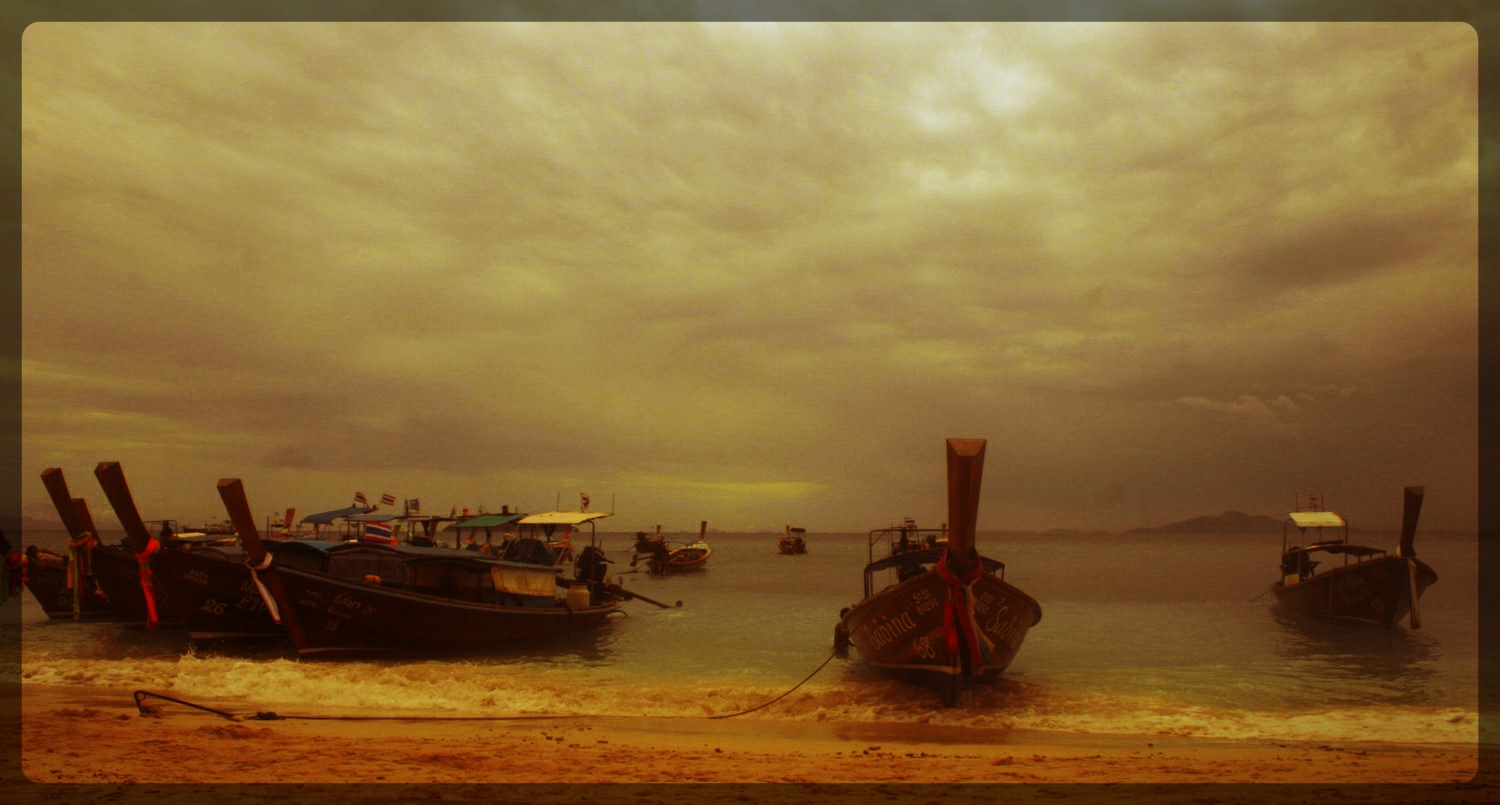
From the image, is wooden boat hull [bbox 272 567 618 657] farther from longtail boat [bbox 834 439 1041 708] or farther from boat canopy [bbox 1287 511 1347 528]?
boat canopy [bbox 1287 511 1347 528]

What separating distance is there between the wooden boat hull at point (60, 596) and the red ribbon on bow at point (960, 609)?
108ft

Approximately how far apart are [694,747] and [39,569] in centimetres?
3269

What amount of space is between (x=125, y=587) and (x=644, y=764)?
26008 mm

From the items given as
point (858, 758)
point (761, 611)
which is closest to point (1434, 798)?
point (858, 758)

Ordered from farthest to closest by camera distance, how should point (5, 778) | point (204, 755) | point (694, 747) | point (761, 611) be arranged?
point (761, 611)
point (694, 747)
point (204, 755)
point (5, 778)

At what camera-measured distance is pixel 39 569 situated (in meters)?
30.3

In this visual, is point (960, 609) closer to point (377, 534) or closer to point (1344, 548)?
point (377, 534)

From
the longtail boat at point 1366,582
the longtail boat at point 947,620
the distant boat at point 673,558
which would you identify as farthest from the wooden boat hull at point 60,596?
the longtail boat at point 1366,582

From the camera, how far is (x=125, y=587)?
86.5 ft

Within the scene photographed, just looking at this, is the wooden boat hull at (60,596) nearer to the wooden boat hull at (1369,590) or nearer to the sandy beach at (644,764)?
the sandy beach at (644,764)

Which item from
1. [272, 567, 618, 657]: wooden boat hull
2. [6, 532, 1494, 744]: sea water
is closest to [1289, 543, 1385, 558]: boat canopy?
[6, 532, 1494, 744]: sea water

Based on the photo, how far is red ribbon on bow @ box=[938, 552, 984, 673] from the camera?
12.5m

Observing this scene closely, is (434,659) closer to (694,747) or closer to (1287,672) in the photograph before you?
(694,747)

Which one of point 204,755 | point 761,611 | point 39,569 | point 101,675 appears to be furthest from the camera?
point 761,611
